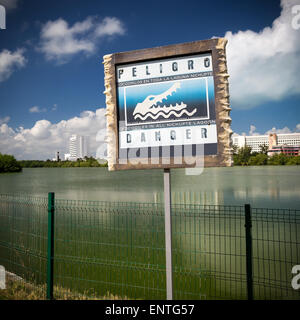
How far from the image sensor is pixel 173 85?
3.00 meters

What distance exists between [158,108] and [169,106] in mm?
124

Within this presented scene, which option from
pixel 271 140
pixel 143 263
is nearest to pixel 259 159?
pixel 271 140

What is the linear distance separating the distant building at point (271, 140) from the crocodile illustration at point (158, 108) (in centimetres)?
15610

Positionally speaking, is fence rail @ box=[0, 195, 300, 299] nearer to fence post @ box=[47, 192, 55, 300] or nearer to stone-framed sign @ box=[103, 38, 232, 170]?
fence post @ box=[47, 192, 55, 300]

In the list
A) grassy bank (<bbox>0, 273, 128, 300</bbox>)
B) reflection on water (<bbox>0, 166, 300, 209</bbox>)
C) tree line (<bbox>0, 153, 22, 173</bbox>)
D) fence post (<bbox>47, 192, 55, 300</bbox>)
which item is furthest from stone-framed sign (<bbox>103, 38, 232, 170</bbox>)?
tree line (<bbox>0, 153, 22, 173</bbox>)

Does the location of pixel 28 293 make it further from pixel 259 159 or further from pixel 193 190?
pixel 259 159

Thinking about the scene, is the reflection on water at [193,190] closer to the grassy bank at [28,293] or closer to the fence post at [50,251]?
the fence post at [50,251]

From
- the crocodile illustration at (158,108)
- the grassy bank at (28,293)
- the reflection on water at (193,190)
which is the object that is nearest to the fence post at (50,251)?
the grassy bank at (28,293)

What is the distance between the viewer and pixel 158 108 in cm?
304

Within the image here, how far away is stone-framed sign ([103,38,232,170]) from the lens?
2.92 metres

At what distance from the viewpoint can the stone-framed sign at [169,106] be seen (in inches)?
115

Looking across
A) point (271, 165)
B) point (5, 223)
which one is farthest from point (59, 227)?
point (271, 165)

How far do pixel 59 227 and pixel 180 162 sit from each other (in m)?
9.81
